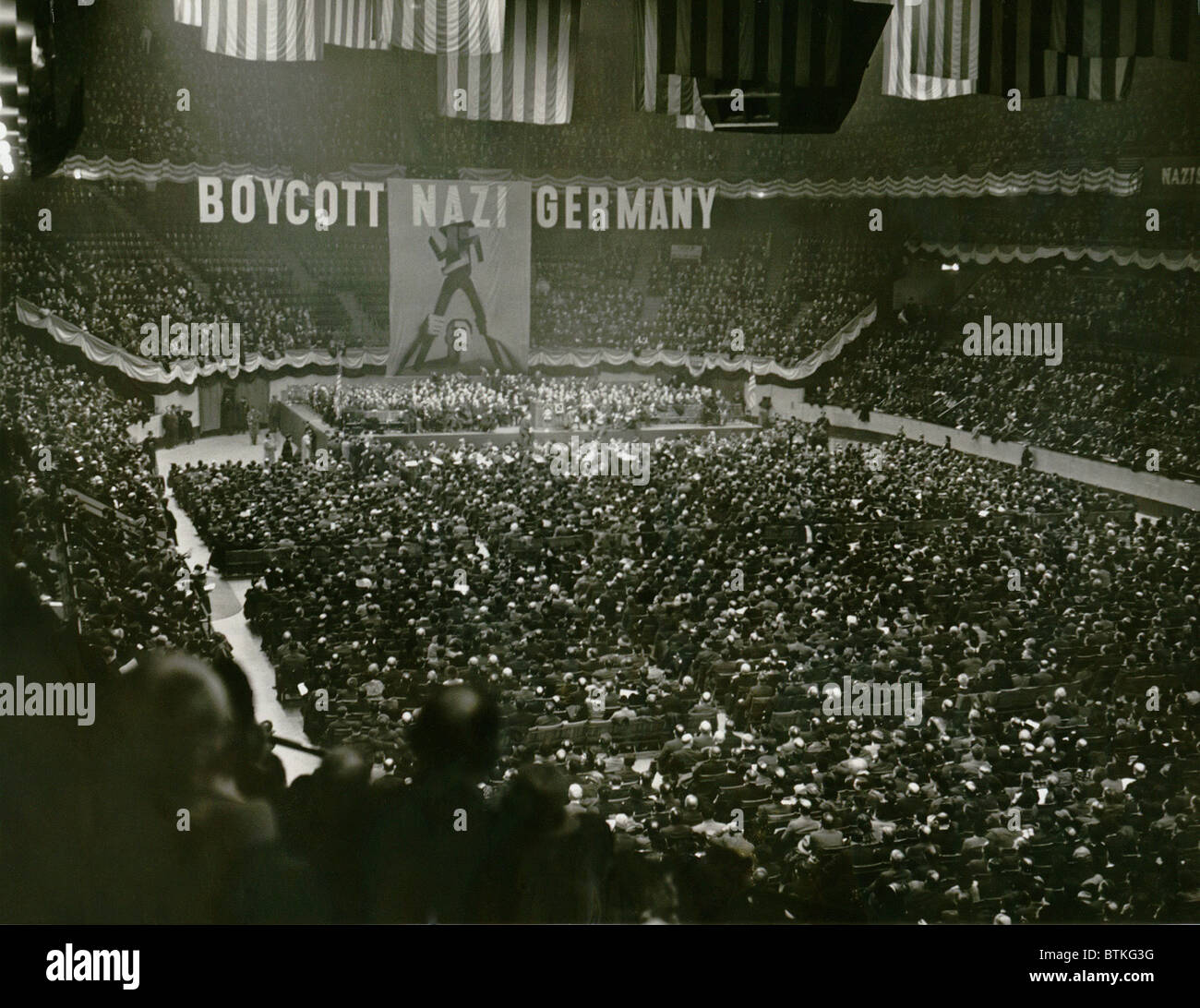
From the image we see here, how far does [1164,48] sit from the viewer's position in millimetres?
11656

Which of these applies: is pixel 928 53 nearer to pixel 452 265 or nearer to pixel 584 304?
pixel 584 304

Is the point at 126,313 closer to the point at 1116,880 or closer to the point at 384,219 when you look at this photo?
the point at 384,219

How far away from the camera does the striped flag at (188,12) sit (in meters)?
10.6

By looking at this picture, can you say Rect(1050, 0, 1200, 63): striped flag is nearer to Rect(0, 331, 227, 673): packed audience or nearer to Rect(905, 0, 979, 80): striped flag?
Rect(905, 0, 979, 80): striped flag

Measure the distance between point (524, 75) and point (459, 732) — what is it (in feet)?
20.0

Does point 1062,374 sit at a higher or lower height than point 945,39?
lower

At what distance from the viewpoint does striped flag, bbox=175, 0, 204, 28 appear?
10562 mm

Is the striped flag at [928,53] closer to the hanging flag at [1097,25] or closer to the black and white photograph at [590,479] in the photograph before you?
the black and white photograph at [590,479]

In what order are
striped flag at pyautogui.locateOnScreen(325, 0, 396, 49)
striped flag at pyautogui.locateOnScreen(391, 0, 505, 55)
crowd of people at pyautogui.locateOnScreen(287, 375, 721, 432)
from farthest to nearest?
crowd of people at pyautogui.locateOnScreen(287, 375, 721, 432) < striped flag at pyautogui.locateOnScreen(391, 0, 505, 55) < striped flag at pyautogui.locateOnScreen(325, 0, 396, 49)

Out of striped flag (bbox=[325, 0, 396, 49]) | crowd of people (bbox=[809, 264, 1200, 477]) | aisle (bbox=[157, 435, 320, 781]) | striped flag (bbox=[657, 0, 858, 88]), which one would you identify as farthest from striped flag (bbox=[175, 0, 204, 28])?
crowd of people (bbox=[809, 264, 1200, 477])

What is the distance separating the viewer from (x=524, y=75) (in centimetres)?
1172

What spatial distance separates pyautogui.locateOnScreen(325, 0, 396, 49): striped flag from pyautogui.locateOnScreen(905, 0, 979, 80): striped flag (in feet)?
16.1

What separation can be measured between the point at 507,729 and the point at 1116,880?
5.08m

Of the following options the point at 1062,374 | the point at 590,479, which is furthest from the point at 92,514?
→ the point at 1062,374
